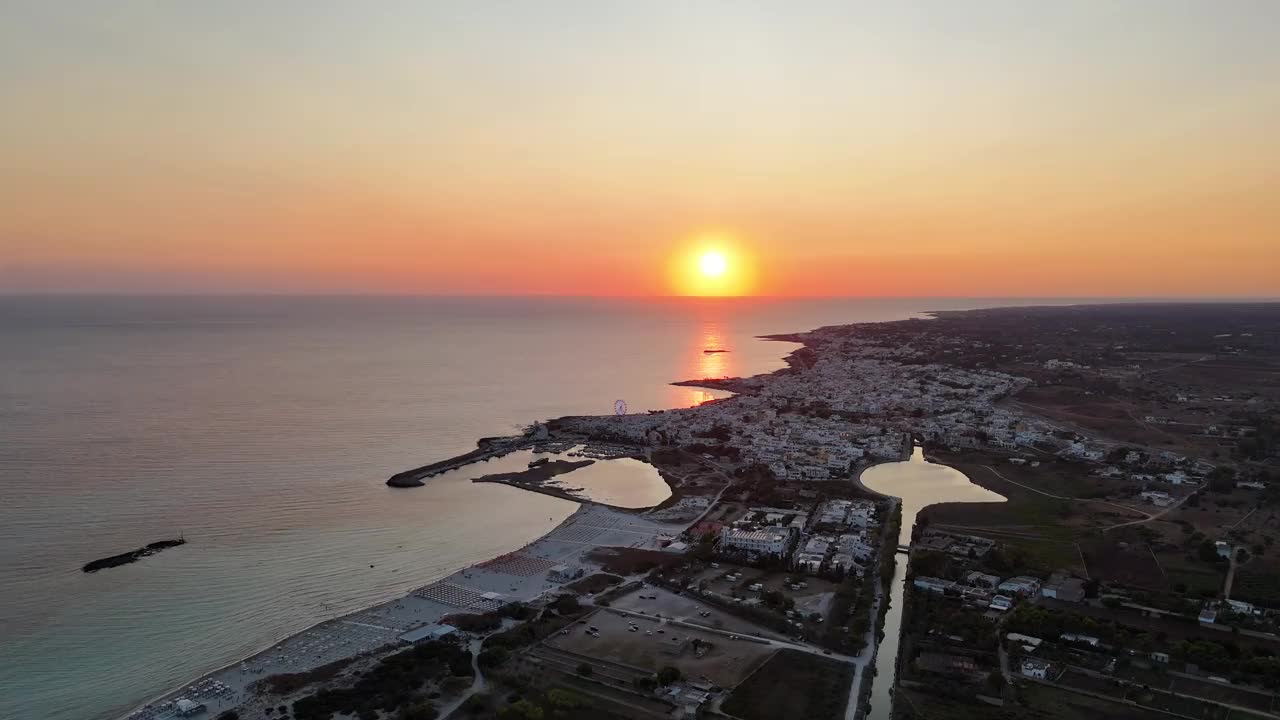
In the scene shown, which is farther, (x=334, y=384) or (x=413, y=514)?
(x=334, y=384)

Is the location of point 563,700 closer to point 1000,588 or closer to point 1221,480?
point 1000,588

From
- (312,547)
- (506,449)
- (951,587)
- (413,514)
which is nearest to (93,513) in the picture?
(312,547)

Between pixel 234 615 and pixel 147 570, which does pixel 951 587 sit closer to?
pixel 234 615

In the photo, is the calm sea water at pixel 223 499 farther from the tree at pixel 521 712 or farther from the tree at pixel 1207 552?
the tree at pixel 1207 552

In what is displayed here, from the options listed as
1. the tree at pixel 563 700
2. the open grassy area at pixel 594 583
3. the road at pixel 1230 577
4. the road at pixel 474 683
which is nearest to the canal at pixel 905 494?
the tree at pixel 563 700

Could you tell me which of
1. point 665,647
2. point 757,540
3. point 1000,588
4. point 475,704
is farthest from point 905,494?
point 475,704

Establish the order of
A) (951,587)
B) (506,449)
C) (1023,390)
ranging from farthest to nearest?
(1023,390) < (506,449) < (951,587)
